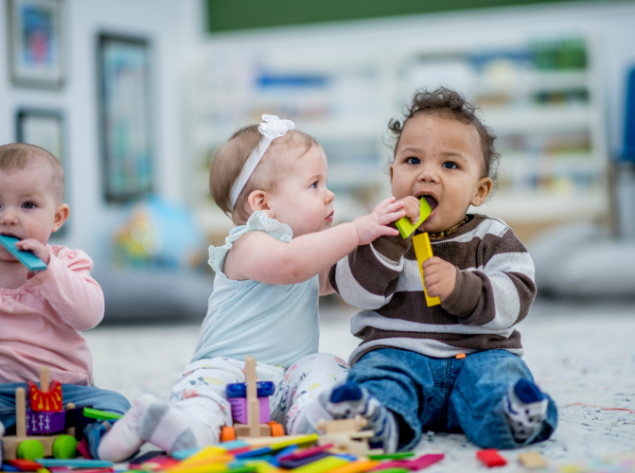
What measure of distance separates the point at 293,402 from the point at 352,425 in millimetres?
142

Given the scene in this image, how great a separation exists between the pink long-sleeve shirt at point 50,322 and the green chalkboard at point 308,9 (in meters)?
3.09

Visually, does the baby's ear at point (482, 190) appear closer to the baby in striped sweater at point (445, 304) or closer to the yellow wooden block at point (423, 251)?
the baby in striped sweater at point (445, 304)

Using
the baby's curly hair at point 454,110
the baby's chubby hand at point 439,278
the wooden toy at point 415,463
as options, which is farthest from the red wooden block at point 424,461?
the baby's curly hair at point 454,110

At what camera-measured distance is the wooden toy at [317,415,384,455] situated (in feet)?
2.71

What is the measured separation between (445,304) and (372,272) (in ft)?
0.36

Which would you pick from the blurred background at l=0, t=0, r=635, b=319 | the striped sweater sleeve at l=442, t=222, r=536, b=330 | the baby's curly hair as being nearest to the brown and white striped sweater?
the striped sweater sleeve at l=442, t=222, r=536, b=330

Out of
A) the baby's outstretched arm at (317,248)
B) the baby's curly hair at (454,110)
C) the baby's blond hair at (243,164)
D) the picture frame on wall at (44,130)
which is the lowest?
the baby's outstretched arm at (317,248)

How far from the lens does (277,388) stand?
1.01m

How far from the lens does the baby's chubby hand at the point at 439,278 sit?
3.06 feet

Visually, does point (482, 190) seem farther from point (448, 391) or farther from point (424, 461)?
point (424, 461)

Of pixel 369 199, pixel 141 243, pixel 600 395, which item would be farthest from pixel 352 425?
pixel 369 199

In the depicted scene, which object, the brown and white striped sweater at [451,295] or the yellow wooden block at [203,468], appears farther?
the brown and white striped sweater at [451,295]

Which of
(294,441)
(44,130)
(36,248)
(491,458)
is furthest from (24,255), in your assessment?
(44,130)

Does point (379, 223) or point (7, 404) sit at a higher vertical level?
point (379, 223)
